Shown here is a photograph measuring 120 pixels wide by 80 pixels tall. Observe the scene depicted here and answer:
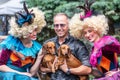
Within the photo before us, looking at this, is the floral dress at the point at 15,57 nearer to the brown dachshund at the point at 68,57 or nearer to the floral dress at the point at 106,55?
the brown dachshund at the point at 68,57

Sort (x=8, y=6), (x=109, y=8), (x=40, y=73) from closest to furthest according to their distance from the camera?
(x=40, y=73) < (x=109, y=8) < (x=8, y=6)

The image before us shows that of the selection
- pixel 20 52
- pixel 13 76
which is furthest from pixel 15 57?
pixel 13 76

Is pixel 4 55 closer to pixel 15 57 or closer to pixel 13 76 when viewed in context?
pixel 15 57

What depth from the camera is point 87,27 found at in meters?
4.38

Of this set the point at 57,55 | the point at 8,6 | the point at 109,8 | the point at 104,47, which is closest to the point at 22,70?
the point at 57,55

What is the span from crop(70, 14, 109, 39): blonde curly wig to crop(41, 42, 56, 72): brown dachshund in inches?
11.7

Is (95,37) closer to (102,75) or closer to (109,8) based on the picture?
(102,75)

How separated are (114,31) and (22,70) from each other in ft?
7.89

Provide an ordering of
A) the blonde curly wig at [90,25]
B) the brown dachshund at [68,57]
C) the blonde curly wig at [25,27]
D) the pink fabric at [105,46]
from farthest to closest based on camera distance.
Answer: the blonde curly wig at [25,27] < the brown dachshund at [68,57] < the blonde curly wig at [90,25] < the pink fabric at [105,46]

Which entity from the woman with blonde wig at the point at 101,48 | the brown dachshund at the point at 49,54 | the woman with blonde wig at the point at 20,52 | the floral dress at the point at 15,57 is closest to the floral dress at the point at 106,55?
the woman with blonde wig at the point at 101,48

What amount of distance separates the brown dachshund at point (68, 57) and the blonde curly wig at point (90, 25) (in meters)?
0.22

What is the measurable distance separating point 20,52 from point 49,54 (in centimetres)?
38

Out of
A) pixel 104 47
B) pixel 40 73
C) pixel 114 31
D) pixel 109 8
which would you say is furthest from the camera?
pixel 114 31

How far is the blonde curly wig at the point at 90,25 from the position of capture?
431 centimetres
